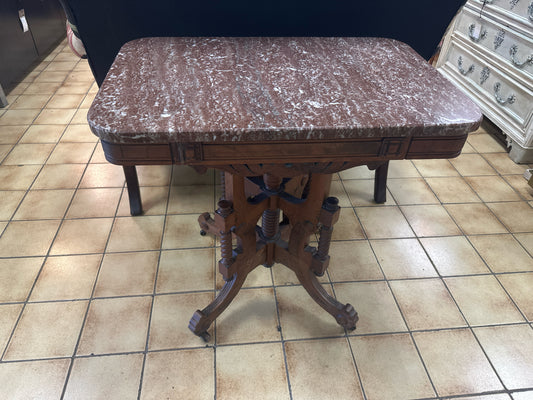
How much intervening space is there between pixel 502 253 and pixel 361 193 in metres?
0.66

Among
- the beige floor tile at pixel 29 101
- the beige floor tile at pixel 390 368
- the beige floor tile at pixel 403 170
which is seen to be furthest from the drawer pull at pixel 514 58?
the beige floor tile at pixel 29 101

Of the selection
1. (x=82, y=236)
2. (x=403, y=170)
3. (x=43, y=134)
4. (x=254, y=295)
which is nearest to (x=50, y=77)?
(x=43, y=134)

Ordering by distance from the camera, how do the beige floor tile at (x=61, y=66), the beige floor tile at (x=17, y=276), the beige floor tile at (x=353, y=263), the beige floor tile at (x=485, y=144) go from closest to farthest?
the beige floor tile at (x=17, y=276)
the beige floor tile at (x=353, y=263)
the beige floor tile at (x=485, y=144)
the beige floor tile at (x=61, y=66)

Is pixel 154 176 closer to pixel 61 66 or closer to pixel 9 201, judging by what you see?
pixel 9 201

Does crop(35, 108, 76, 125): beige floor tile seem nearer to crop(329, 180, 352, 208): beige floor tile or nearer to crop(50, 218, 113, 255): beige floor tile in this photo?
crop(50, 218, 113, 255): beige floor tile

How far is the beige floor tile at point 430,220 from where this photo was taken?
1665 millimetres

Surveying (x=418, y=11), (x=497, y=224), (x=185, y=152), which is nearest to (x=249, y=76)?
(x=185, y=152)

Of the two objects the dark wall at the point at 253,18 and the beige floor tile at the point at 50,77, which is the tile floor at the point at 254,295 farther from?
the beige floor tile at the point at 50,77

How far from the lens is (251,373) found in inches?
44.4

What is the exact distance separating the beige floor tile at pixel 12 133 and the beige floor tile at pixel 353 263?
6.41 ft

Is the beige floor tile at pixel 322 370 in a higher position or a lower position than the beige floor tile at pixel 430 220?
lower

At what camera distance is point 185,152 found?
2.36ft

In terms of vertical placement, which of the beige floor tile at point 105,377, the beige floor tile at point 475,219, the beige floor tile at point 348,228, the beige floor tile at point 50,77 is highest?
the beige floor tile at point 475,219

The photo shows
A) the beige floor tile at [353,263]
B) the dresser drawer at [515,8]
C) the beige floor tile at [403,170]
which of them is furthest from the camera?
the beige floor tile at [403,170]
